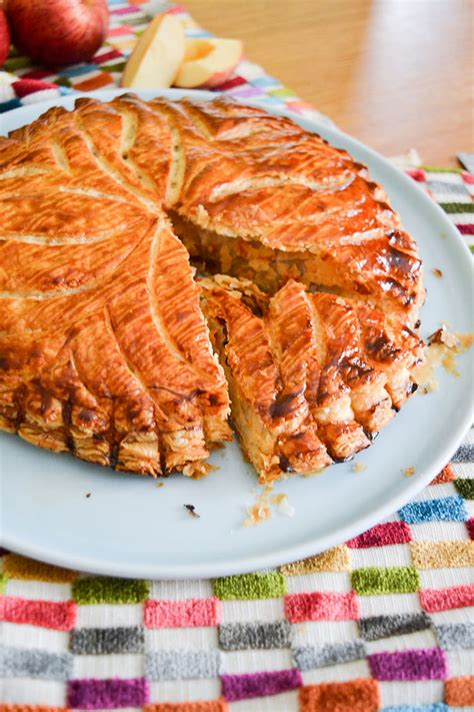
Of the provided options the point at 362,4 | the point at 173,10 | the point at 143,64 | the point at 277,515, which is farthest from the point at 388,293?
the point at 362,4

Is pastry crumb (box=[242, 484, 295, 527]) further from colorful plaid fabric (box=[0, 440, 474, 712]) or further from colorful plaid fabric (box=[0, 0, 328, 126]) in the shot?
colorful plaid fabric (box=[0, 0, 328, 126])

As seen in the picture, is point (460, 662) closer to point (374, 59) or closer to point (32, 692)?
point (32, 692)

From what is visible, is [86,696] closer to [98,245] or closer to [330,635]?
[330,635]

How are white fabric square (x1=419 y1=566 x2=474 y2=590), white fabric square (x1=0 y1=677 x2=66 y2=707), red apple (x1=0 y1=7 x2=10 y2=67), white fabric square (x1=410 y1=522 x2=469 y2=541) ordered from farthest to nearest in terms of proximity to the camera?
red apple (x1=0 y1=7 x2=10 y2=67) < white fabric square (x1=410 y1=522 x2=469 y2=541) < white fabric square (x1=419 y1=566 x2=474 y2=590) < white fabric square (x1=0 y1=677 x2=66 y2=707)

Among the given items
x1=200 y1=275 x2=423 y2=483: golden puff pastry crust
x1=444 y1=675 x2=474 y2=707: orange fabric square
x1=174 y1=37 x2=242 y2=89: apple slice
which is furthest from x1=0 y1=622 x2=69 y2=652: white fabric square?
x1=174 y1=37 x2=242 y2=89: apple slice

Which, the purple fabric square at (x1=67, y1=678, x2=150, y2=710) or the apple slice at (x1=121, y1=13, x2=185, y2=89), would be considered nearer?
the purple fabric square at (x1=67, y1=678, x2=150, y2=710)

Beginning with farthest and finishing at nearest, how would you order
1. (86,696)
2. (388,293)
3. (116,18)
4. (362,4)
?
(362,4) < (116,18) < (388,293) < (86,696)
